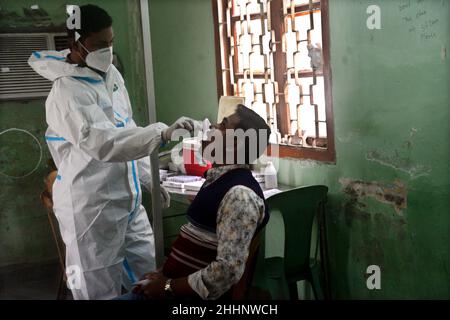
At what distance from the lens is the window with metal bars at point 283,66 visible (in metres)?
2.74

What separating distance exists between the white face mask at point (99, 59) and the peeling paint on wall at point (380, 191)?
121 cm

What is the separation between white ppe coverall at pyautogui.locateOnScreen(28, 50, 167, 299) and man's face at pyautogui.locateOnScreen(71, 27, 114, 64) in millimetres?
57

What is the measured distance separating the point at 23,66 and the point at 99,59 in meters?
1.58

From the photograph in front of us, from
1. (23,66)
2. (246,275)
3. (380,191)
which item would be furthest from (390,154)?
(23,66)

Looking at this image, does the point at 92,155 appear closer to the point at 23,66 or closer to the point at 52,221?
the point at 52,221

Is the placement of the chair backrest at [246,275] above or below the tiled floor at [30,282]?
above

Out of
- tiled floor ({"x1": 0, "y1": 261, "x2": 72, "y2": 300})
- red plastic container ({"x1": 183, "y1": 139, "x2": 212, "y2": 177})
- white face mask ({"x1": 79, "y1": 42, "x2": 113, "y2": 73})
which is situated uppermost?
white face mask ({"x1": 79, "y1": 42, "x2": 113, "y2": 73})

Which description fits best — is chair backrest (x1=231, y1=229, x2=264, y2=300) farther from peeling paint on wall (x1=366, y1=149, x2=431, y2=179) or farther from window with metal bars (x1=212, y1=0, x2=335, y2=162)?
window with metal bars (x1=212, y1=0, x2=335, y2=162)

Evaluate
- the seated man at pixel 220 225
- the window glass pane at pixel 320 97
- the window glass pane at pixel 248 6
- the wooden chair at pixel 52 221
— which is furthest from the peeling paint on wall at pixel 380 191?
the wooden chair at pixel 52 221

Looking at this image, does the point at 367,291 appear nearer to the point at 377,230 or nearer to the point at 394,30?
the point at 377,230

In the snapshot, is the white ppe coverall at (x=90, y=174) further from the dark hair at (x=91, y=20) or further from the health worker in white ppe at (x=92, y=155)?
→ the dark hair at (x=91, y=20)

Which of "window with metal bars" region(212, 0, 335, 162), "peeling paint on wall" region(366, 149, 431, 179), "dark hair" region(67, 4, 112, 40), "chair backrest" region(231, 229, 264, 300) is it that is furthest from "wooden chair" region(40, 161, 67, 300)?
"peeling paint on wall" region(366, 149, 431, 179)

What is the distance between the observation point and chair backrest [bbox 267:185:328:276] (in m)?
2.55

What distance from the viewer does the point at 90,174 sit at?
90.3 inches
